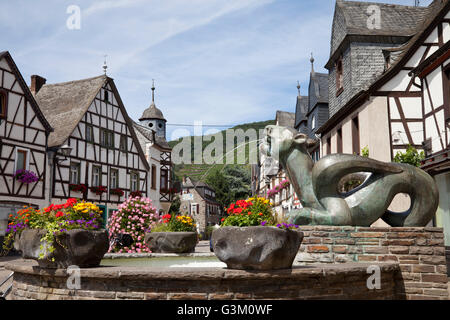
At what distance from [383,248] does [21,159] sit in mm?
18973

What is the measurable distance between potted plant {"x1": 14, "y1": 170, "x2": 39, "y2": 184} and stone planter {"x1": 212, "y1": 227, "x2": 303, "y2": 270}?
18.0m

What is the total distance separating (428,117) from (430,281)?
1015 centimetres

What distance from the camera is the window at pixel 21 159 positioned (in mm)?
20561

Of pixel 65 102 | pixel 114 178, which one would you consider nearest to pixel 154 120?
pixel 114 178

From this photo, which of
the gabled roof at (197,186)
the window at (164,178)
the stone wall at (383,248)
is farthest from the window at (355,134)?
the gabled roof at (197,186)

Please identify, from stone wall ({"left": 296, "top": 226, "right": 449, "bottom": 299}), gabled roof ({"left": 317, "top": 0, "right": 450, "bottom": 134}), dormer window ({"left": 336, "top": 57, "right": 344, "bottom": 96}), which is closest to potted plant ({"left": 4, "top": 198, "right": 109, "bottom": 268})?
stone wall ({"left": 296, "top": 226, "right": 449, "bottom": 299})

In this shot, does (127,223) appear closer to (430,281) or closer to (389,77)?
(430,281)

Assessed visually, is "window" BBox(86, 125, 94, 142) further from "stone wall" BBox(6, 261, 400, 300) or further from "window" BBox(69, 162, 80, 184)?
"stone wall" BBox(6, 261, 400, 300)

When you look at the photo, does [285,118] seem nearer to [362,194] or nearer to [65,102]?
[65,102]

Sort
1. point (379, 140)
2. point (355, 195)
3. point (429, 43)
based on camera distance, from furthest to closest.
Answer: point (379, 140) < point (429, 43) < point (355, 195)

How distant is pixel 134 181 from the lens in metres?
30.0

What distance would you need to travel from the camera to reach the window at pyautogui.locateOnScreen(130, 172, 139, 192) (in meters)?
29.6

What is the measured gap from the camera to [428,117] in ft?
48.1
